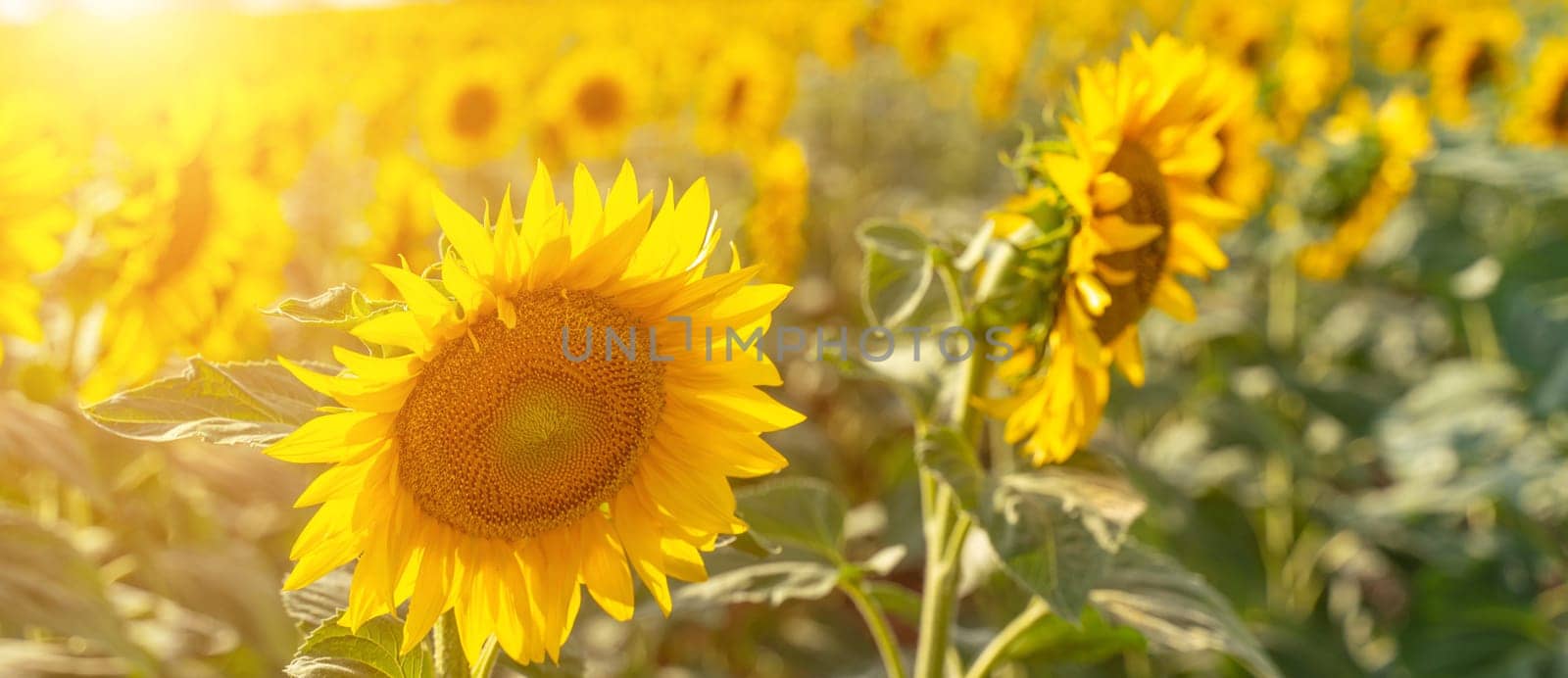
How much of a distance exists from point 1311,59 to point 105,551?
4438mm

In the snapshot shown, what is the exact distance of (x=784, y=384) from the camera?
3.03 meters

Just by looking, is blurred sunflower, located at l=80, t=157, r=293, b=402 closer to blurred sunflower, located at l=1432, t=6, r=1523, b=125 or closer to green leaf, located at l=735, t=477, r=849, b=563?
green leaf, located at l=735, t=477, r=849, b=563

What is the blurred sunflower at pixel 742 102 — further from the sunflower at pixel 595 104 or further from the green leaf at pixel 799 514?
the green leaf at pixel 799 514

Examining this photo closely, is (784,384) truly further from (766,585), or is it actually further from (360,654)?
(360,654)

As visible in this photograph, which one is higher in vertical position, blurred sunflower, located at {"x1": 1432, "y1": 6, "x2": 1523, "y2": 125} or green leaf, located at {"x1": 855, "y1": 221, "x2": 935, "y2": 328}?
green leaf, located at {"x1": 855, "y1": 221, "x2": 935, "y2": 328}

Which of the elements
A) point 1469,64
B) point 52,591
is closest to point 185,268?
point 52,591

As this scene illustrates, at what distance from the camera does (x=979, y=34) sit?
7.36 meters

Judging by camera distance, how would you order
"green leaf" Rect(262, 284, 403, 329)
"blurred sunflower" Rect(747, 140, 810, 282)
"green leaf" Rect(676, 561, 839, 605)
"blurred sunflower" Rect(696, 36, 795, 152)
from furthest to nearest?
"blurred sunflower" Rect(696, 36, 795, 152) → "blurred sunflower" Rect(747, 140, 810, 282) → "green leaf" Rect(676, 561, 839, 605) → "green leaf" Rect(262, 284, 403, 329)

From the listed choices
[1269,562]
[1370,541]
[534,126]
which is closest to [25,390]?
[1269,562]

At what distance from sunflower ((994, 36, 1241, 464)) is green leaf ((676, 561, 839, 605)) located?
312 millimetres

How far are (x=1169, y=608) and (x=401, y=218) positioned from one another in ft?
8.95

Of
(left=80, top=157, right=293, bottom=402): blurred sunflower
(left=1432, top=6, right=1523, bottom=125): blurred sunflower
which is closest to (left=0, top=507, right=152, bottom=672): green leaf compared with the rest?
(left=80, top=157, right=293, bottom=402): blurred sunflower

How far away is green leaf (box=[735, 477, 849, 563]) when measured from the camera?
1572 millimetres

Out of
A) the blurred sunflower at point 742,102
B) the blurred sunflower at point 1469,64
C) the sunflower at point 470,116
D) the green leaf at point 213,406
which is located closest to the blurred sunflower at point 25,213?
the green leaf at point 213,406
